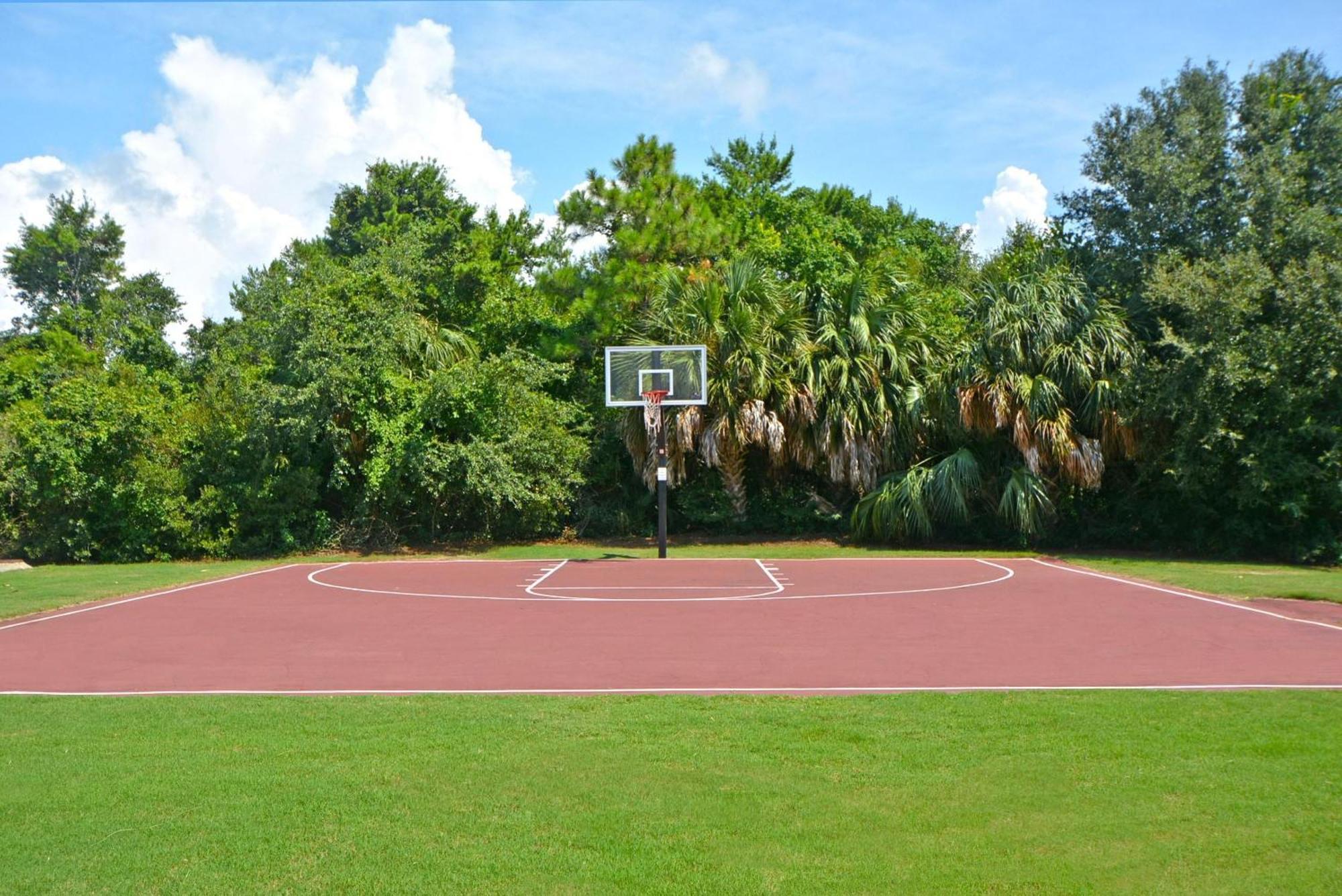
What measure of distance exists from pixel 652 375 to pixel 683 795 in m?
18.4

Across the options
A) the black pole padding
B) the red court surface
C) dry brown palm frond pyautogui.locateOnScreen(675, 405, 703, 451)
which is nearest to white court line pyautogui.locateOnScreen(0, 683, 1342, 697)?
the red court surface

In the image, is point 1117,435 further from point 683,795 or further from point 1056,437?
point 683,795

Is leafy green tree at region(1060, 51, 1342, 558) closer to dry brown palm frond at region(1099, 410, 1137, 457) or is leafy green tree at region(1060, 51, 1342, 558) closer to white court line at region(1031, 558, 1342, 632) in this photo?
dry brown palm frond at region(1099, 410, 1137, 457)

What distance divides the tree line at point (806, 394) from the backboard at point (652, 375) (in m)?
1.49

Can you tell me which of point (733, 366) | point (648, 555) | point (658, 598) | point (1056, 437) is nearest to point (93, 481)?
point (648, 555)

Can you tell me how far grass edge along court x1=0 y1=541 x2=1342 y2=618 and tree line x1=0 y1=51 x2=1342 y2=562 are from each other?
104cm

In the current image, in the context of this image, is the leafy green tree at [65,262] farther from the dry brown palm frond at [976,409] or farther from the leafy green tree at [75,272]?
the dry brown palm frond at [976,409]

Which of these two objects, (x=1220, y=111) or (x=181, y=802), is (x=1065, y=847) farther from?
(x=1220, y=111)

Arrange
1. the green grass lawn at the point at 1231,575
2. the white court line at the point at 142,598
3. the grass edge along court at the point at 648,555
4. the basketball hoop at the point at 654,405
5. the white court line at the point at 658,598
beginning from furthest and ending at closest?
the basketball hoop at the point at 654,405
the grass edge along court at the point at 648,555
the green grass lawn at the point at 1231,575
the white court line at the point at 658,598
the white court line at the point at 142,598

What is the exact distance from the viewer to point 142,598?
56.6 ft

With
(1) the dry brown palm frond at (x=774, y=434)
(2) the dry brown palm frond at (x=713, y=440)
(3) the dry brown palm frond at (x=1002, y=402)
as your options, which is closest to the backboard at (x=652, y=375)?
(2) the dry brown palm frond at (x=713, y=440)

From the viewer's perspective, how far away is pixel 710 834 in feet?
19.2

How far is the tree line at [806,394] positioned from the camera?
22.5 meters

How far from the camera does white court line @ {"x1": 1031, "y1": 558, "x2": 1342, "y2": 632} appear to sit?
13.3m
